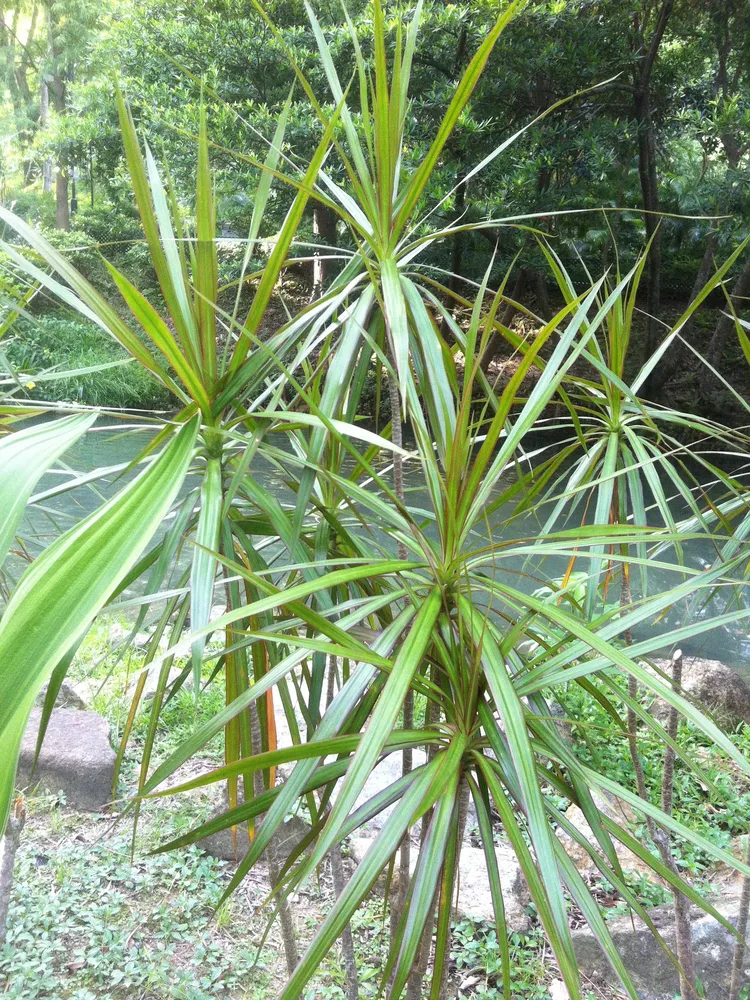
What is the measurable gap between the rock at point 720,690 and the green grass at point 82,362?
287 inches

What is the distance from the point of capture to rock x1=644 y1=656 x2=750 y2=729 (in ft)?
9.55

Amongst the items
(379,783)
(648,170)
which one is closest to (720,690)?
(379,783)

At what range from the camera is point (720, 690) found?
296 centimetres

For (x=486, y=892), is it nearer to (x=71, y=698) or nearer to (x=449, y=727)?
(x=449, y=727)

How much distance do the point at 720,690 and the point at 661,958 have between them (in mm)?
1574

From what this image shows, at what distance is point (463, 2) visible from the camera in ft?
20.4

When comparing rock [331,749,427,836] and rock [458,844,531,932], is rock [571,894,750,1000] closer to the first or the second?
rock [458,844,531,932]

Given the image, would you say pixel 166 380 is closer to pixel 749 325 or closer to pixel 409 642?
pixel 409 642

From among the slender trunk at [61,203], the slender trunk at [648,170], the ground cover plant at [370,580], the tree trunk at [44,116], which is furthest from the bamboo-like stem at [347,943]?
the tree trunk at [44,116]

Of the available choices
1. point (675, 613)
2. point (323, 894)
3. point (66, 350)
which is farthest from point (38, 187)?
point (323, 894)

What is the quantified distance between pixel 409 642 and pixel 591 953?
4.40 feet

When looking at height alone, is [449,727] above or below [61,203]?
below

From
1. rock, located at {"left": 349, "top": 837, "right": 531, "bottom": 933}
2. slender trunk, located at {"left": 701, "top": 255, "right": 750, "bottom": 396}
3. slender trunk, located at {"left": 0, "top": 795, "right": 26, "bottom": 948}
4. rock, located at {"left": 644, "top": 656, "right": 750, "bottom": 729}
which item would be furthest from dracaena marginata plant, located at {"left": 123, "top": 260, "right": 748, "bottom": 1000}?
slender trunk, located at {"left": 701, "top": 255, "right": 750, "bottom": 396}

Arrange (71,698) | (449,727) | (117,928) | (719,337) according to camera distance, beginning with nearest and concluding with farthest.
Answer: (449,727)
(117,928)
(71,698)
(719,337)
